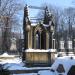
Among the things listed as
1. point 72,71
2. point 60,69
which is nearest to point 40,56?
point 60,69

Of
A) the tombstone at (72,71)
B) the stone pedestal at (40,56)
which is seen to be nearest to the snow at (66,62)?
the tombstone at (72,71)

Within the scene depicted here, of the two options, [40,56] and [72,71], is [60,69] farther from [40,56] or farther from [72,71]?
[40,56]

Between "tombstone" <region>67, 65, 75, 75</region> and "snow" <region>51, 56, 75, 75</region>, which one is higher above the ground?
"snow" <region>51, 56, 75, 75</region>

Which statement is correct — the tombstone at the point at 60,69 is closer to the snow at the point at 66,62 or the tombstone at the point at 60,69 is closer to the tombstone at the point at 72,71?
the snow at the point at 66,62

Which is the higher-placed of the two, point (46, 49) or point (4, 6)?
point (4, 6)

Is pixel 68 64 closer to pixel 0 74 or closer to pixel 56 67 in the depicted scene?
pixel 56 67

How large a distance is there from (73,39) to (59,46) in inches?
176

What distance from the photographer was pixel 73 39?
305ft

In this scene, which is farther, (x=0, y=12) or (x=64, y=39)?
(x=64, y=39)

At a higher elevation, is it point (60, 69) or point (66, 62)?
point (66, 62)

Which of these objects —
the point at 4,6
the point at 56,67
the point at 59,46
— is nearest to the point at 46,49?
the point at 4,6

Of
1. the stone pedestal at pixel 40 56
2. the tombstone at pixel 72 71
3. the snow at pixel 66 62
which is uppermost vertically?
the snow at pixel 66 62

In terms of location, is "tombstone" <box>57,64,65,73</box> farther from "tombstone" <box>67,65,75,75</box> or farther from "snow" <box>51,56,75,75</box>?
"tombstone" <box>67,65,75,75</box>

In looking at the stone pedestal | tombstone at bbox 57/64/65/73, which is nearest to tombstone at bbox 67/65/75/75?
tombstone at bbox 57/64/65/73
